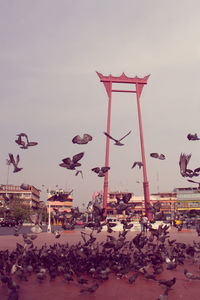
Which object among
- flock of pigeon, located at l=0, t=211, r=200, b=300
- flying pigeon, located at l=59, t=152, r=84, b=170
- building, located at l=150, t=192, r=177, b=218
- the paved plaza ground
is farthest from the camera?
building, located at l=150, t=192, r=177, b=218

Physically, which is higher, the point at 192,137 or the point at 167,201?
the point at 192,137

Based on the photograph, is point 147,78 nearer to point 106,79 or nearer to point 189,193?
point 106,79

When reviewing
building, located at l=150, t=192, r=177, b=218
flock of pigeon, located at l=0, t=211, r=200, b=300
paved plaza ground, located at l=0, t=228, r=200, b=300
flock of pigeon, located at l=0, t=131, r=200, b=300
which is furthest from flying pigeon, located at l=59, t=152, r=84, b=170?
building, located at l=150, t=192, r=177, b=218

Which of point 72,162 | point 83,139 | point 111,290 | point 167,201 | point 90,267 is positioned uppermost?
point 83,139

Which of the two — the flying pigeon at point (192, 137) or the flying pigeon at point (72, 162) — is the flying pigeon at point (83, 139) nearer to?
the flying pigeon at point (72, 162)

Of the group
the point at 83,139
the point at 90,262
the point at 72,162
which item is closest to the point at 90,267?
the point at 90,262

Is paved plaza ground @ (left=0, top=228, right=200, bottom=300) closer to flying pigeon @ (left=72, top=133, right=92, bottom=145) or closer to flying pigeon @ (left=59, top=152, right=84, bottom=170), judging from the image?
flying pigeon @ (left=59, top=152, right=84, bottom=170)

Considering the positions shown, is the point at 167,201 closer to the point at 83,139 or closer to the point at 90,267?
the point at 83,139

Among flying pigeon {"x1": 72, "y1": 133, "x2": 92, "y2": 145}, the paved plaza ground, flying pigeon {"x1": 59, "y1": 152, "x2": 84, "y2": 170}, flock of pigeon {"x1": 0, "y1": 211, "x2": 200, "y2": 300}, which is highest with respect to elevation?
flying pigeon {"x1": 72, "y1": 133, "x2": 92, "y2": 145}

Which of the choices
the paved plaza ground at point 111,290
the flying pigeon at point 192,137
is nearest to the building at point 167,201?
the flying pigeon at point 192,137

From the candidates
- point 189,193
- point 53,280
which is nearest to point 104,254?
point 53,280

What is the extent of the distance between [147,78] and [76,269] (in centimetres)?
3974

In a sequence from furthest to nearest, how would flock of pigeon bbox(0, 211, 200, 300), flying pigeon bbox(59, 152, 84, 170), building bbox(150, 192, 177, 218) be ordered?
building bbox(150, 192, 177, 218) < flying pigeon bbox(59, 152, 84, 170) < flock of pigeon bbox(0, 211, 200, 300)

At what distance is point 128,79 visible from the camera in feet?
142
